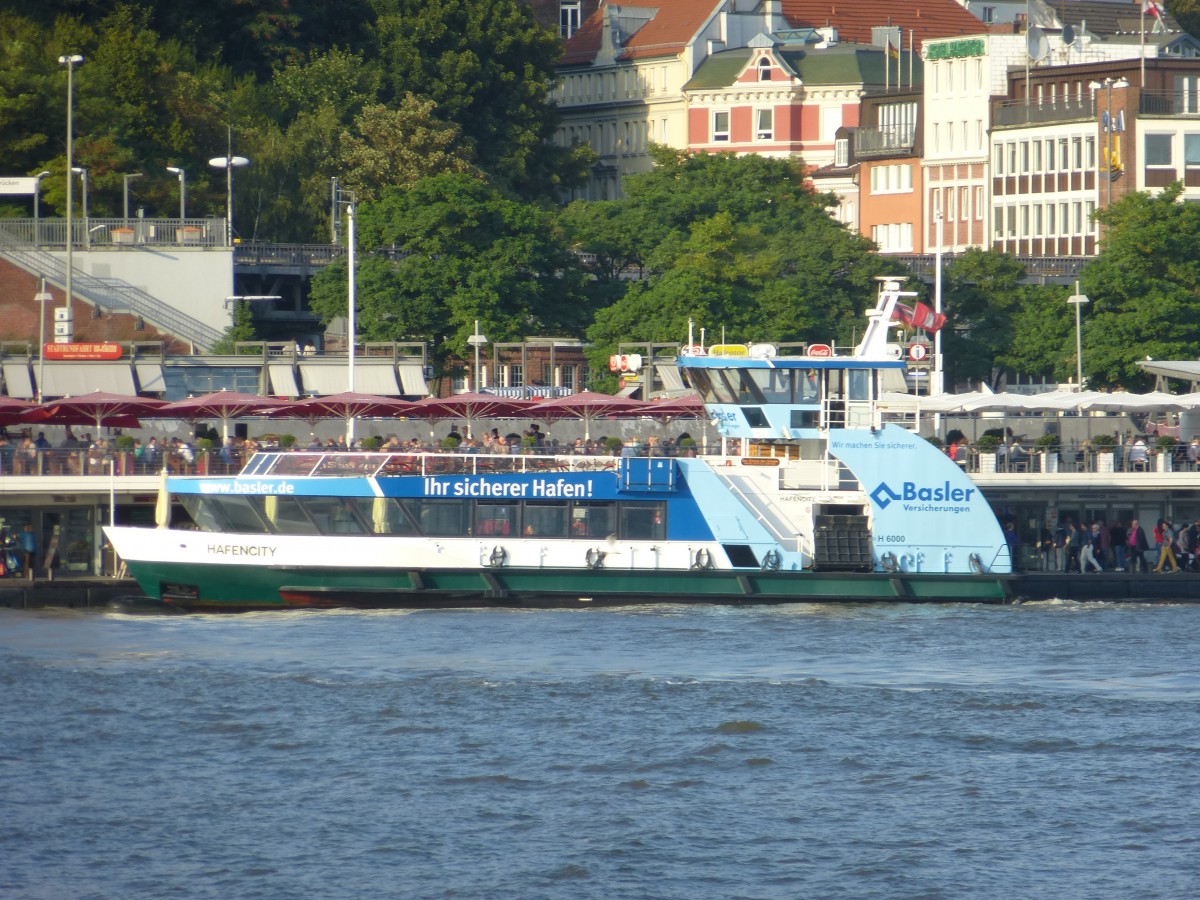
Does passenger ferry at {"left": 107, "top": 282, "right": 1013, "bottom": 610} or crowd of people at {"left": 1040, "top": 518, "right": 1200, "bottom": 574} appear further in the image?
crowd of people at {"left": 1040, "top": 518, "right": 1200, "bottom": 574}

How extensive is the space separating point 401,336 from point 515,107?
3557cm

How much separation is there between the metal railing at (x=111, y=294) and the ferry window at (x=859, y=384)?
3215 centimetres

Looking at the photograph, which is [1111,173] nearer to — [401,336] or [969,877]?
[401,336]

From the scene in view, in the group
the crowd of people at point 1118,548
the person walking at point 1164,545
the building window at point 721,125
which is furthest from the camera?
the building window at point 721,125

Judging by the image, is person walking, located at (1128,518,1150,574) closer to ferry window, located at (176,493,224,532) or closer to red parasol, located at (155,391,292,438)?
red parasol, located at (155,391,292,438)

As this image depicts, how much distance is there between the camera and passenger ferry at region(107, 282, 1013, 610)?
4438 centimetres

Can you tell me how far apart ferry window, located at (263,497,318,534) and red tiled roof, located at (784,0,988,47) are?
96040 millimetres

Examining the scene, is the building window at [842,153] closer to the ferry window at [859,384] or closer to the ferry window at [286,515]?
the ferry window at [859,384]

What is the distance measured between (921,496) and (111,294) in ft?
120

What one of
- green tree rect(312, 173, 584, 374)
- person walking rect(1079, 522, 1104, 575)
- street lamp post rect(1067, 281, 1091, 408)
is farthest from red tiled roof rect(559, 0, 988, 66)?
person walking rect(1079, 522, 1104, 575)

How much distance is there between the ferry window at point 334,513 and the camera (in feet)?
146

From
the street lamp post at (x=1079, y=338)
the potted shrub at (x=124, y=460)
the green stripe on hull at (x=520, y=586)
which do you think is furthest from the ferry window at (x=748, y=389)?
the street lamp post at (x=1079, y=338)

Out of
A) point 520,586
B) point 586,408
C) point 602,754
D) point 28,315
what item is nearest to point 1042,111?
point 28,315

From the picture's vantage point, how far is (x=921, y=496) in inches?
1793
